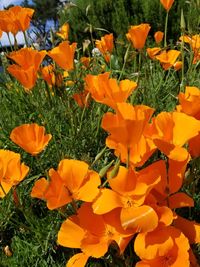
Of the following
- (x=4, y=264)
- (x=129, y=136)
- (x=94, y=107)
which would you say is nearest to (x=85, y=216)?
(x=129, y=136)

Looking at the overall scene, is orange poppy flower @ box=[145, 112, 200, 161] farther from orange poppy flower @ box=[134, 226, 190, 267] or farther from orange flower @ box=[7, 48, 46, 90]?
orange flower @ box=[7, 48, 46, 90]

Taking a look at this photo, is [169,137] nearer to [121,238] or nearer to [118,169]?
[118,169]

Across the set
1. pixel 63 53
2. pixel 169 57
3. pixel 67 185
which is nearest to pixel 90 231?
pixel 67 185

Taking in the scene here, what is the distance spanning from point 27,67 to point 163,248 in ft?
2.39

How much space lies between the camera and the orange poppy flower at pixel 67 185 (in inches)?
42.7

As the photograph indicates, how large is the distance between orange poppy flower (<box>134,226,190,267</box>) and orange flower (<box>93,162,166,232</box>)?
0.04 m

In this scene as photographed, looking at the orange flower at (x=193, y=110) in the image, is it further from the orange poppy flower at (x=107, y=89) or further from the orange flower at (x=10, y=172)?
the orange flower at (x=10, y=172)

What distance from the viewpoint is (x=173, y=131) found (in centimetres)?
117

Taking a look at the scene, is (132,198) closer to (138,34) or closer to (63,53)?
(63,53)

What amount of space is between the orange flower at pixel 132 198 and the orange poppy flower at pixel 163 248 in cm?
4

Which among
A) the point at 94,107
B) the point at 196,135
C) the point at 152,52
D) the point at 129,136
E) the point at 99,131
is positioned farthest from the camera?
the point at 152,52

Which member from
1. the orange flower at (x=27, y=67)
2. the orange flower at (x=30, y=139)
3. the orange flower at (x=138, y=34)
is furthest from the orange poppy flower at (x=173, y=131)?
the orange flower at (x=138, y=34)

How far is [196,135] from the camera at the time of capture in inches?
45.6

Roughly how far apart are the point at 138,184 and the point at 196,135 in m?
0.18
